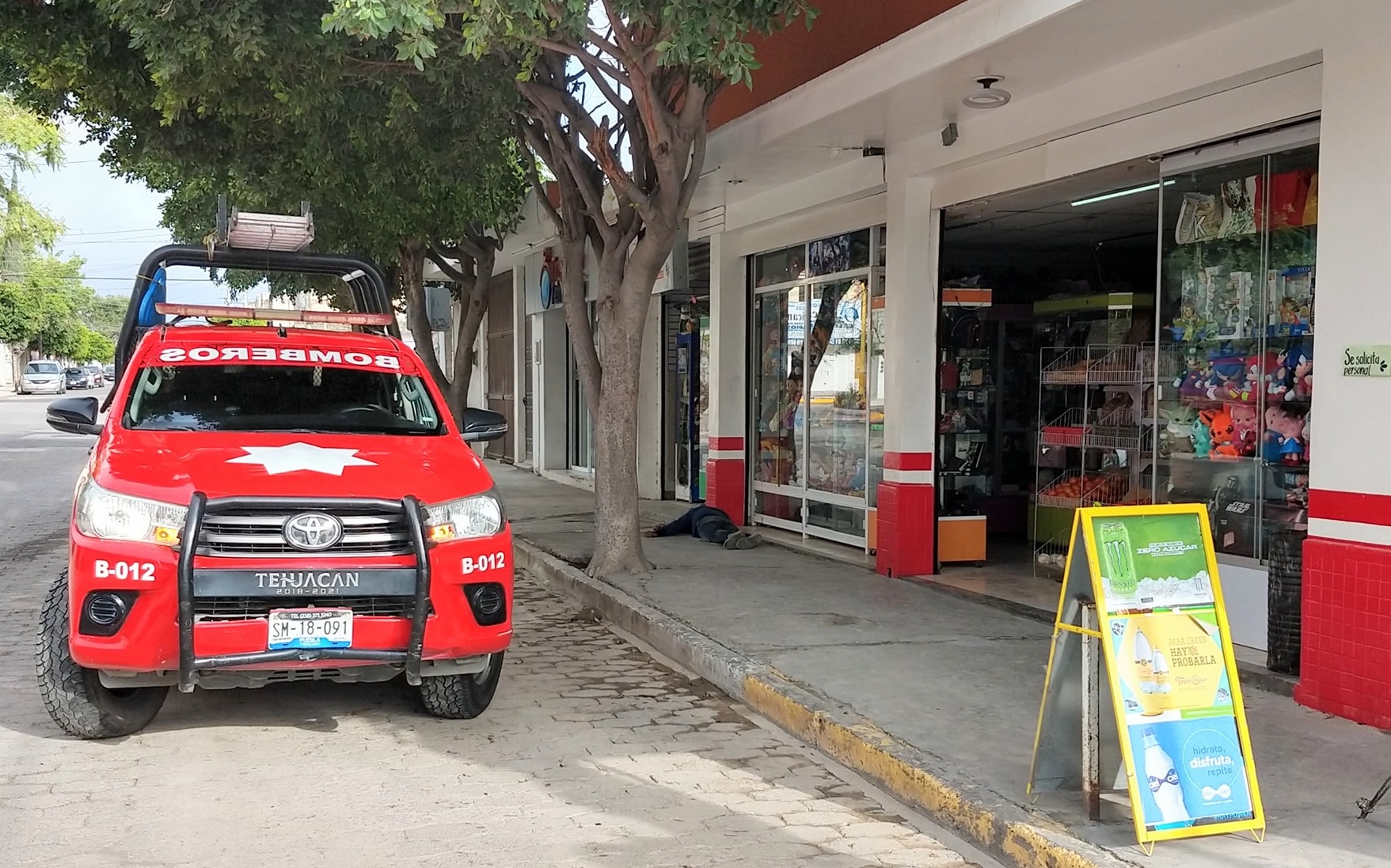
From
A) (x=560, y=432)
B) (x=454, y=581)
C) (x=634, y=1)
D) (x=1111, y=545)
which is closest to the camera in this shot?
(x=1111, y=545)

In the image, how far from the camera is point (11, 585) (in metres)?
9.75

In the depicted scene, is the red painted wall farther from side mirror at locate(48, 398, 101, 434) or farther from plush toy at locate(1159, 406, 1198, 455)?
side mirror at locate(48, 398, 101, 434)

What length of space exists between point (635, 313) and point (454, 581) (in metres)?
4.76

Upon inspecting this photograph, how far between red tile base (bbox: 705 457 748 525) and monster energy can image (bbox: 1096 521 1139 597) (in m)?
9.29

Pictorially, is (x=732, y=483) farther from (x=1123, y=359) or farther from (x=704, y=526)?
(x=1123, y=359)

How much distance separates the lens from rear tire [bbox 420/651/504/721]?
5.92 meters

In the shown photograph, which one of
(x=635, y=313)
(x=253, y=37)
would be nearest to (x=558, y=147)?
(x=635, y=313)

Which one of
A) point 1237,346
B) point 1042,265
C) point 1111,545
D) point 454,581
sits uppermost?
point 1042,265

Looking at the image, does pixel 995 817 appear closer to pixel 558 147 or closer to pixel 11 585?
pixel 558 147

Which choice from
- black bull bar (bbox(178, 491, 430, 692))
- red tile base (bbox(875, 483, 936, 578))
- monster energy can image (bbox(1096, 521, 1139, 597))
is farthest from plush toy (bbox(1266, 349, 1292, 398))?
black bull bar (bbox(178, 491, 430, 692))

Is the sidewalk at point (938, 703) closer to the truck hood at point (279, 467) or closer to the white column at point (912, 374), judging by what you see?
the white column at point (912, 374)

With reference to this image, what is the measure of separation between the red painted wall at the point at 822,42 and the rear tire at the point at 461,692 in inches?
187

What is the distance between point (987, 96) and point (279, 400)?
4.96 meters

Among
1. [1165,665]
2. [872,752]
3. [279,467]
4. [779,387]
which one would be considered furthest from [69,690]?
[779,387]
